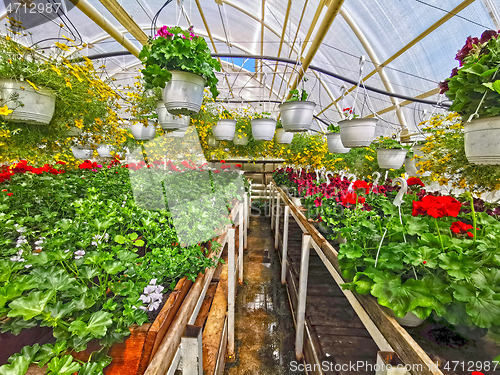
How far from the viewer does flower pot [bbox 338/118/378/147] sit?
1.48 metres

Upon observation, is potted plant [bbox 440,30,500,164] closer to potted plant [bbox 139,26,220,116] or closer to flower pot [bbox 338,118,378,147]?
flower pot [bbox 338,118,378,147]

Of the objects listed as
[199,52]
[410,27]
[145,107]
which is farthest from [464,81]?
[410,27]

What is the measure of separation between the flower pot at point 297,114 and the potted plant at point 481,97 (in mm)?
861

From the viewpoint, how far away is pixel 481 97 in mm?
729

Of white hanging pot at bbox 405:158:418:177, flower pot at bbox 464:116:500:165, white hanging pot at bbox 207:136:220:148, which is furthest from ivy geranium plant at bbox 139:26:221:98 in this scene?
white hanging pot at bbox 405:158:418:177

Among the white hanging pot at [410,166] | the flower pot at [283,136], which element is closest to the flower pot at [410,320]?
the flower pot at [283,136]

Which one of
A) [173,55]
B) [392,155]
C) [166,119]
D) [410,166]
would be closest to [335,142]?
[392,155]

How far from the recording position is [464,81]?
29.0 inches

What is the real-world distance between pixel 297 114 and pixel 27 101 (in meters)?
1.44

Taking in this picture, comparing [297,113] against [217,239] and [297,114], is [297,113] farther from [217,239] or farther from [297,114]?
[217,239]

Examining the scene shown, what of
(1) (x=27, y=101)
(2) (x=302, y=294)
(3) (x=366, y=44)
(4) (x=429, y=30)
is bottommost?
(2) (x=302, y=294)

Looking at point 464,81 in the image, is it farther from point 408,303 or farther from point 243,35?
point 243,35

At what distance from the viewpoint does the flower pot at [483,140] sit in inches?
27.7

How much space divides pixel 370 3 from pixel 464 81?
280 centimetres
